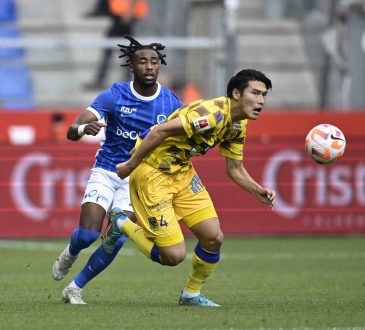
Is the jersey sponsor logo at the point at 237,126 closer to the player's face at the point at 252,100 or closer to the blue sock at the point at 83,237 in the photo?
the player's face at the point at 252,100

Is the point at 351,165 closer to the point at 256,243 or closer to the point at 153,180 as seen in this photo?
the point at 256,243

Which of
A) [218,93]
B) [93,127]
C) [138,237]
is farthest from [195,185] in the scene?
[218,93]

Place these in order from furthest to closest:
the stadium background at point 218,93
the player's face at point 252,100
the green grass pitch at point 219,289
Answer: the stadium background at point 218,93 < the player's face at point 252,100 < the green grass pitch at point 219,289

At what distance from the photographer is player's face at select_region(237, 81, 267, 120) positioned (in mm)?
8883

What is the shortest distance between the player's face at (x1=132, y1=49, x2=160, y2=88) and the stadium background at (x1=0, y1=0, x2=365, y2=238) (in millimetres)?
7529

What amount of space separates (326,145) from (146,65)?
1710 millimetres

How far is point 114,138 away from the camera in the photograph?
9930 millimetres

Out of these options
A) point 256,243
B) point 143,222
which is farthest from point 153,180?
point 256,243

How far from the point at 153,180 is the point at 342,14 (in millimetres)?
11618

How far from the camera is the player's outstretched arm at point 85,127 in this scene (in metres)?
9.23

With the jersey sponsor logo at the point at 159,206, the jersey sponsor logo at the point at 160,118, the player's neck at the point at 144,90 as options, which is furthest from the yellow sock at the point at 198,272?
the player's neck at the point at 144,90

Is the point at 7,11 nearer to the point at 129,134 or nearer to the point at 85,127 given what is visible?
the point at 129,134

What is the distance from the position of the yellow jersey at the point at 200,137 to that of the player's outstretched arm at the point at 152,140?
0.07 meters

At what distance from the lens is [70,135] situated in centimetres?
945
